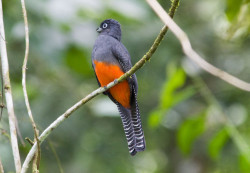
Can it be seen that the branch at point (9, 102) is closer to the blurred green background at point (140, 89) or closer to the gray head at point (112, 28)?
the gray head at point (112, 28)

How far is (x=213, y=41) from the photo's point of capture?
304 inches

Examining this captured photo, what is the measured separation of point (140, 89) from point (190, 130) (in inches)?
140

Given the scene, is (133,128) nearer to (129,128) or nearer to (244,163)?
(129,128)

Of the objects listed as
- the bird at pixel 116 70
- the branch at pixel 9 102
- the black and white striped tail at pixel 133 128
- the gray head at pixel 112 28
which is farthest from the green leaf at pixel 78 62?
the branch at pixel 9 102

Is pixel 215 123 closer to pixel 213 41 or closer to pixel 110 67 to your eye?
pixel 213 41

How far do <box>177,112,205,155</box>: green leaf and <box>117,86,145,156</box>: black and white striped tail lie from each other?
22.3 inches

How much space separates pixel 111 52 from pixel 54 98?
2.96 metres

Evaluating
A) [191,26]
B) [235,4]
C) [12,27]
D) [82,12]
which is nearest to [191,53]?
[235,4]

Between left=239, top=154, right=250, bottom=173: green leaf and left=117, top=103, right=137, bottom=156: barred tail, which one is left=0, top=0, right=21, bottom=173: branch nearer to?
left=117, top=103, right=137, bottom=156: barred tail

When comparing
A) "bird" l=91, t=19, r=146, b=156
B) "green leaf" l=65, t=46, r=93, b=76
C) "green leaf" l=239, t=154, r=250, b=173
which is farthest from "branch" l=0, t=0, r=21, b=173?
"green leaf" l=65, t=46, r=93, b=76

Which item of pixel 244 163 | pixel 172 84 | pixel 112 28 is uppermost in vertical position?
pixel 112 28

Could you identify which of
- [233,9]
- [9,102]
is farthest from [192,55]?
[9,102]

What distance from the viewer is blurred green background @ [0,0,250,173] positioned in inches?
215

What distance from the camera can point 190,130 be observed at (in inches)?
169
